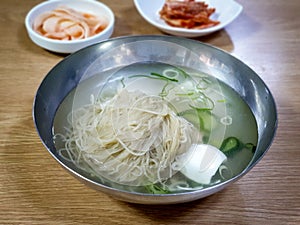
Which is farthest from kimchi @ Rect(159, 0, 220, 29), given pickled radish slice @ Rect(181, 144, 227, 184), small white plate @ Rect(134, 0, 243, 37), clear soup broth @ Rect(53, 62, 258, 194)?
pickled radish slice @ Rect(181, 144, 227, 184)

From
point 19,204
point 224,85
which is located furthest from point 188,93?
point 19,204

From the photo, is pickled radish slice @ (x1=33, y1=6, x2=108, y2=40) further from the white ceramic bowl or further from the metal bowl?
the metal bowl

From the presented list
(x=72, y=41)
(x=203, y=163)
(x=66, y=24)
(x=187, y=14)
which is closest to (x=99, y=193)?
(x=203, y=163)

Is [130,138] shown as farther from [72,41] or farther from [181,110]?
[72,41]

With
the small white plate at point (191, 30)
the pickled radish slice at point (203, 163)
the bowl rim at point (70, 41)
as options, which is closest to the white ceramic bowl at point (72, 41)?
the bowl rim at point (70, 41)

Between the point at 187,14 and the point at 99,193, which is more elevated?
the point at 187,14

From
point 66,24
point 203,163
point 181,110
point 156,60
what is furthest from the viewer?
point 66,24
